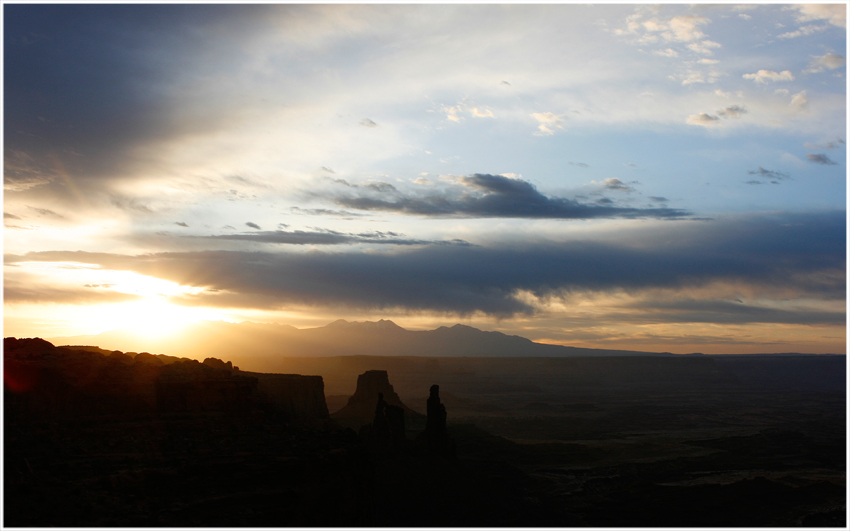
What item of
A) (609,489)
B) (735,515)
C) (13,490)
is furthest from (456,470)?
(13,490)

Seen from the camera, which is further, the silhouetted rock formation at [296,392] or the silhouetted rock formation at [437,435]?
the silhouetted rock formation at [296,392]

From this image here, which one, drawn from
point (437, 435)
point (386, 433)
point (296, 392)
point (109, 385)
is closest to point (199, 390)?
point (109, 385)

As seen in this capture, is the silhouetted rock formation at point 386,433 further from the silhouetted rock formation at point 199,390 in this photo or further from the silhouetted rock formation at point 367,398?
the silhouetted rock formation at point 367,398

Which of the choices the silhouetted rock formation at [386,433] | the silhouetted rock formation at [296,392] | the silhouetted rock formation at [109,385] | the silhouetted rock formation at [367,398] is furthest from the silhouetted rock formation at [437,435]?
the silhouetted rock formation at [367,398]

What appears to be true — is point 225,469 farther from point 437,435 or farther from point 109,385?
point 437,435

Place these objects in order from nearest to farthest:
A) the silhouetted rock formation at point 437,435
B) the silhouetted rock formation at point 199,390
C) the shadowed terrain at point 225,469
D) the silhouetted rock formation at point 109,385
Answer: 1. the shadowed terrain at point 225,469
2. the silhouetted rock formation at point 109,385
3. the silhouetted rock formation at point 199,390
4. the silhouetted rock formation at point 437,435

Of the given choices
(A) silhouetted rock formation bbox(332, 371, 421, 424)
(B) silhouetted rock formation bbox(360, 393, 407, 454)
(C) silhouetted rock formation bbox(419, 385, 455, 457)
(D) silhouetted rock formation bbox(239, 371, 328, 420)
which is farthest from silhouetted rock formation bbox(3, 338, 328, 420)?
(A) silhouetted rock formation bbox(332, 371, 421, 424)

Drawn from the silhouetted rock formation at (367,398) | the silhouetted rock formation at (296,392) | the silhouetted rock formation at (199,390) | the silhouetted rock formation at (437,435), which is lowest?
the silhouetted rock formation at (367,398)
